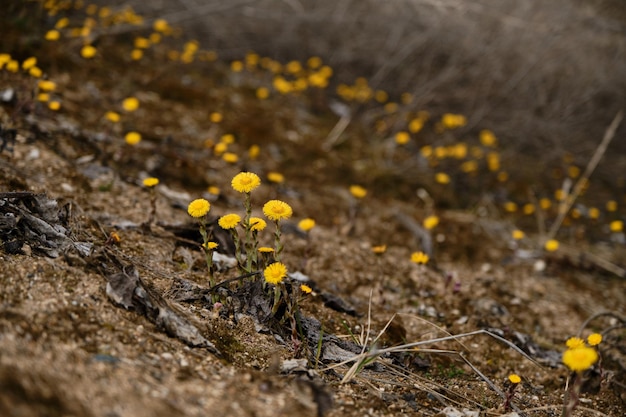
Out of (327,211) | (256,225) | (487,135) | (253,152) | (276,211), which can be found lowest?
(487,135)

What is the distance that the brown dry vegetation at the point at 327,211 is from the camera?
74.7 inches

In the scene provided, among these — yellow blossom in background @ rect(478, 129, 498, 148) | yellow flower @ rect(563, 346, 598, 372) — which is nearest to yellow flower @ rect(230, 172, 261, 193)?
yellow flower @ rect(563, 346, 598, 372)

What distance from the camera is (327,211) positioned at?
15.5ft

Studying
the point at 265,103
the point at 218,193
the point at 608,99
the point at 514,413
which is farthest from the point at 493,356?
the point at 608,99

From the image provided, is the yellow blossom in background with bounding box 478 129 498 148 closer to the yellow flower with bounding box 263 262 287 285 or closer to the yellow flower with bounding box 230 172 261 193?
the yellow flower with bounding box 230 172 261 193

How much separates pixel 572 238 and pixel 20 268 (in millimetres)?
5595

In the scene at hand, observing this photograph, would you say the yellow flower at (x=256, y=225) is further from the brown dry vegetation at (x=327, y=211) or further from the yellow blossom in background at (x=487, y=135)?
the yellow blossom in background at (x=487, y=135)

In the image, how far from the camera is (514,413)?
2.26 meters

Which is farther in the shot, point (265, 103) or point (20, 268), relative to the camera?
point (265, 103)

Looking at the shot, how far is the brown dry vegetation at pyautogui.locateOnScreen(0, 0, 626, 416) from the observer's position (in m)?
1.90

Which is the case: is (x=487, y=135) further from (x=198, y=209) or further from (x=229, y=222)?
(x=198, y=209)

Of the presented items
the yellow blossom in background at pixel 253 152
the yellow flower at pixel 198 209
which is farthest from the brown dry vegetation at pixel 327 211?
the yellow flower at pixel 198 209

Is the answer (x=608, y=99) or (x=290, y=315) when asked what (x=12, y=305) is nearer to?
(x=290, y=315)

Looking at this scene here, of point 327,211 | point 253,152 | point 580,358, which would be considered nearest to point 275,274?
point 580,358
